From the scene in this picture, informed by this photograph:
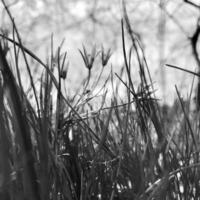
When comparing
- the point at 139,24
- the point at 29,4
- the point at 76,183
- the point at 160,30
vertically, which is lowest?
the point at 76,183

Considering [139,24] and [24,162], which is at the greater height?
[139,24]

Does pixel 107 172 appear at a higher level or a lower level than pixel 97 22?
lower

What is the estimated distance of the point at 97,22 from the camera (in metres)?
6.86

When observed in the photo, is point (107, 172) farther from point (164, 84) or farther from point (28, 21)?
point (28, 21)

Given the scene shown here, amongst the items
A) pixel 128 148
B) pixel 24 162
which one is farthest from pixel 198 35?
pixel 24 162

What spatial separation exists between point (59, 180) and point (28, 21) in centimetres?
621

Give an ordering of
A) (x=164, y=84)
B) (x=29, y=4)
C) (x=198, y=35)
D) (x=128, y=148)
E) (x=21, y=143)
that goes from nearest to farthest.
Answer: (x=21, y=143), (x=164, y=84), (x=128, y=148), (x=198, y=35), (x=29, y=4)

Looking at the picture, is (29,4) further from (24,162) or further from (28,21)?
(24,162)

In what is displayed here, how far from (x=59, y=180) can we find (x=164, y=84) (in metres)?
0.15

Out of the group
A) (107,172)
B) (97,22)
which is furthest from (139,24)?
(107,172)

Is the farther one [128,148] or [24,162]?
[128,148]

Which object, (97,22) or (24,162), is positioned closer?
(24,162)

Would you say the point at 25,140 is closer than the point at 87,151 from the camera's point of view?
Yes

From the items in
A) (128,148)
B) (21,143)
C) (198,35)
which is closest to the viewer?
(21,143)
